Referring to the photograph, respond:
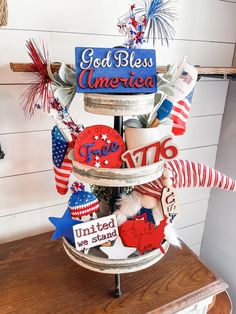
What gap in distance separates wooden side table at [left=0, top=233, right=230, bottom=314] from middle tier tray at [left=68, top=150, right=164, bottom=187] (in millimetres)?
339

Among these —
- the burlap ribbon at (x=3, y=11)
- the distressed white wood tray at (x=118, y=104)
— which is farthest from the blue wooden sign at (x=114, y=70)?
the burlap ribbon at (x=3, y=11)

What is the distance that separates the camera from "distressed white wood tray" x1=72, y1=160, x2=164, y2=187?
1.94 ft

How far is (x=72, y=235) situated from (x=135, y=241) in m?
0.16

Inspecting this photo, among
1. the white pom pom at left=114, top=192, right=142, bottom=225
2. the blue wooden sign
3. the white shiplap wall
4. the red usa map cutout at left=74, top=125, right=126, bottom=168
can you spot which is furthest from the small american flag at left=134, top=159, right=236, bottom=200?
the white shiplap wall

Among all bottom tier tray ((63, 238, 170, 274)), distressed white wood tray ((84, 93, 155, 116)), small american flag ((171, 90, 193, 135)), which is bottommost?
bottom tier tray ((63, 238, 170, 274))

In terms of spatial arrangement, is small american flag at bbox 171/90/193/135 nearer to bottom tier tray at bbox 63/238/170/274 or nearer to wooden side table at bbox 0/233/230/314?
bottom tier tray at bbox 63/238/170/274

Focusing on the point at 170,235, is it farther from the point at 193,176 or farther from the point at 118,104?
the point at 118,104

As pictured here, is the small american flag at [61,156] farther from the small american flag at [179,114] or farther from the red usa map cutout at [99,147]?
the small american flag at [179,114]

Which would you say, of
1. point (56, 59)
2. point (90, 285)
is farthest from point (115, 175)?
point (56, 59)

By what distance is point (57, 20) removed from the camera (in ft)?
2.72

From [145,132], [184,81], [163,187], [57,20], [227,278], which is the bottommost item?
[227,278]

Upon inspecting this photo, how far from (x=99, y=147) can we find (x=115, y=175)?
0.07 m

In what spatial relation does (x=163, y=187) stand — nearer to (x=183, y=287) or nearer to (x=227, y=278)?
(x=183, y=287)

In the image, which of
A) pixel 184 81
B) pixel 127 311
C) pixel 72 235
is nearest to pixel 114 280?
pixel 127 311
